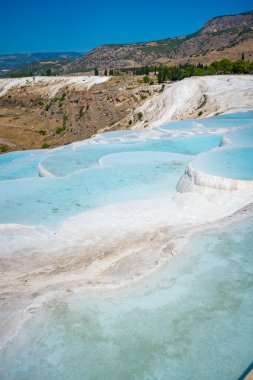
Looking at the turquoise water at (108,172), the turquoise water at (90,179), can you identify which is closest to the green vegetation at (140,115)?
the turquoise water at (108,172)

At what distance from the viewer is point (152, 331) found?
13.9 feet

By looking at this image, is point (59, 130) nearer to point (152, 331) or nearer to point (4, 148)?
point (4, 148)

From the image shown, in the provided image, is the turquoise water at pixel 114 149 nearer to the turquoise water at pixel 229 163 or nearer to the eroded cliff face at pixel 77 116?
the turquoise water at pixel 229 163

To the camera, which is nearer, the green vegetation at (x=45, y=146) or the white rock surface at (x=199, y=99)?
the white rock surface at (x=199, y=99)

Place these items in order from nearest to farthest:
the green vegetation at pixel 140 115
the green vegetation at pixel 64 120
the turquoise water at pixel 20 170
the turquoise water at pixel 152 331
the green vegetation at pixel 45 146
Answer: the turquoise water at pixel 152 331 < the turquoise water at pixel 20 170 < the green vegetation at pixel 140 115 < the green vegetation at pixel 45 146 < the green vegetation at pixel 64 120

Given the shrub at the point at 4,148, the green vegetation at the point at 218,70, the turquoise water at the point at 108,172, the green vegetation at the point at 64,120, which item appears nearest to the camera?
the turquoise water at the point at 108,172

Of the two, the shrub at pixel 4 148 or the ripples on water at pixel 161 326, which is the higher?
the shrub at pixel 4 148

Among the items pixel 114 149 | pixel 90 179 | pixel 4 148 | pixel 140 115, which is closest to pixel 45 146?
pixel 4 148

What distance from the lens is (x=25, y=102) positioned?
45.2 meters

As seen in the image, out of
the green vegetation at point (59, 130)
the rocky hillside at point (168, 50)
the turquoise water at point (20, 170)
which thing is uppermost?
the rocky hillside at point (168, 50)

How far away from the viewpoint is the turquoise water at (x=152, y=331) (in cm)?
375

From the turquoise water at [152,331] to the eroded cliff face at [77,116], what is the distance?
70.7 feet

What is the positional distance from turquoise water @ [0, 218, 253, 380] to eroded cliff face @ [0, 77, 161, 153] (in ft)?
70.7

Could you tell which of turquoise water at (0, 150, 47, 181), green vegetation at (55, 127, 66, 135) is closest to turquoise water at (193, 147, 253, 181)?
turquoise water at (0, 150, 47, 181)
